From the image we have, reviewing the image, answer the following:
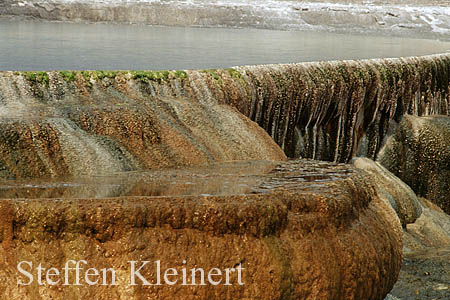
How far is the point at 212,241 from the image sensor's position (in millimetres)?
3725

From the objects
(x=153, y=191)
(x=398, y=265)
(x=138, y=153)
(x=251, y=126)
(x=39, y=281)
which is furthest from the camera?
(x=251, y=126)

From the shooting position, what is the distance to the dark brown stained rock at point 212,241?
139 inches

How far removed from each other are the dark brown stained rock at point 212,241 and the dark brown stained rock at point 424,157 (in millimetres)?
7083

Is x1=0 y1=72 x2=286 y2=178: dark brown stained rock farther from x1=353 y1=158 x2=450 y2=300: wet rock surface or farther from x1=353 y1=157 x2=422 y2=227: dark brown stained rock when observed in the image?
x1=353 y1=157 x2=422 y2=227: dark brown stained rock

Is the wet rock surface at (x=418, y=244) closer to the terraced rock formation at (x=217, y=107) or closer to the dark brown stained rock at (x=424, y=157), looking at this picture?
the dark brown stained rock at (x=424, y=157)

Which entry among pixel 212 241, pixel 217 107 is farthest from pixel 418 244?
pixel 212 241

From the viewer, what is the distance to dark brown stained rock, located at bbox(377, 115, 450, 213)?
11.0 metres

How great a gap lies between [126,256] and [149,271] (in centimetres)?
13

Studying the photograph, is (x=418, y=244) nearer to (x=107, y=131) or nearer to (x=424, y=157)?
(x=424, y=157)

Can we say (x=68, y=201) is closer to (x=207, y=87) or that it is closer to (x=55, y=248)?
(x=55, y=248)

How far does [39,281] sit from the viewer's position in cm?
348

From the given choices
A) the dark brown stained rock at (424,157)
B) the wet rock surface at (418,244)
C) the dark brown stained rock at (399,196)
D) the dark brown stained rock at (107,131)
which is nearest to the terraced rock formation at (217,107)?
the dark brown stained rock at (107,131)

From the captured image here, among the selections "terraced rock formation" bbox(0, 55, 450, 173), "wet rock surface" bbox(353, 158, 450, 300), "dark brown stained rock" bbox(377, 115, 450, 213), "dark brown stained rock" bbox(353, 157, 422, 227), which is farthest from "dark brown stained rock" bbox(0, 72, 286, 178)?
"dark brown stained rock" bbox(377, 115, 450, 213)

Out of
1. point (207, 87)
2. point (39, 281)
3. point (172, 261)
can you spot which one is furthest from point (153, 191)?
point (207, 87)
